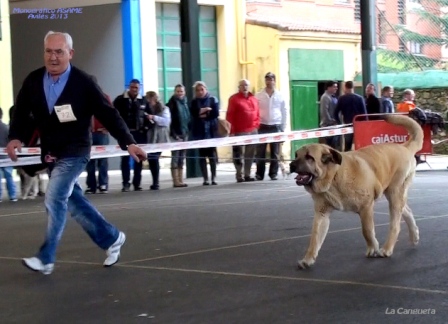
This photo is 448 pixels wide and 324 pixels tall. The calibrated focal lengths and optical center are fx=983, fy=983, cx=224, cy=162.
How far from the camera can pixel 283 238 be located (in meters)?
9.94

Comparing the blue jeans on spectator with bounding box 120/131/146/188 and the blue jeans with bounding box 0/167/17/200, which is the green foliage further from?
the blue jeans with bounding box 0/167/17/200

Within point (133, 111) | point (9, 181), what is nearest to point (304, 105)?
point (133, 111)

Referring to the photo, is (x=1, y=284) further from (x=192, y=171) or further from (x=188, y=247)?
(x=192, y=171)

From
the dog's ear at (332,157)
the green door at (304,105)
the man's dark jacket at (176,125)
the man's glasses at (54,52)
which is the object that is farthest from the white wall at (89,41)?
the dog's ear at (332,157)

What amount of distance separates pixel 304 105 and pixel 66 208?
2340 cm

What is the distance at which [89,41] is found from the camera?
89.4 ft

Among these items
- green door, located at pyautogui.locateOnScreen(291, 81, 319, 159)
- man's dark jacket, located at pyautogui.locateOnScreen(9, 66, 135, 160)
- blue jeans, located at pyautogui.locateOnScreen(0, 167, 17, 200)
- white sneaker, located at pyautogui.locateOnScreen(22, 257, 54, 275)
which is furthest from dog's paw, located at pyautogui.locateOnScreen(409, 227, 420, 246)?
green door, located at pyautogui.locateOnScreen(291, 81, 319, 159)

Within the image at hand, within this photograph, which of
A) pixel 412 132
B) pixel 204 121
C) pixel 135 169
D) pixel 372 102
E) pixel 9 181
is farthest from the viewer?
Result: pixel 372 102

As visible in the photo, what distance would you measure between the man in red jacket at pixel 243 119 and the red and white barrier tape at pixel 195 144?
38 cm

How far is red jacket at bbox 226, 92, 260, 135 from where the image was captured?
19.2m

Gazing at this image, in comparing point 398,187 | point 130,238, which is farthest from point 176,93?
point 398,187

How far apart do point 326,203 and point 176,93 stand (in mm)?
11248

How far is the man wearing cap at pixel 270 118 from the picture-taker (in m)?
19.6

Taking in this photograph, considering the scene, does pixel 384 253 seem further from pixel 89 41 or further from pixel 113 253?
pixel 89 41
